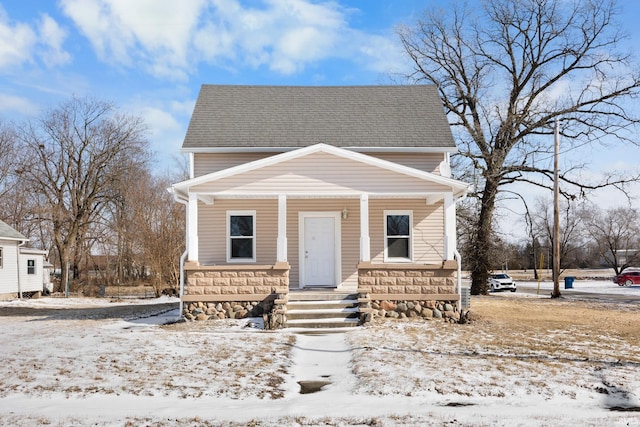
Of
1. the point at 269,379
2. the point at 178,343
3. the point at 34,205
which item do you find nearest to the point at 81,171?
the point at 34,205

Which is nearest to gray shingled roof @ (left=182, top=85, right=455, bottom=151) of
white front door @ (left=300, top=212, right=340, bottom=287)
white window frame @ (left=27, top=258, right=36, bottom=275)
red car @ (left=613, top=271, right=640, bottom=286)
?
white front door @ (left=300, top=212, right=340, bottom=287)

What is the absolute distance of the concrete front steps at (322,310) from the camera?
12.8 metres

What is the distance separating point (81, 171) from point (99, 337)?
103 feet

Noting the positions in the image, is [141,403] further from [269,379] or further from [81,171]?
[81,171]

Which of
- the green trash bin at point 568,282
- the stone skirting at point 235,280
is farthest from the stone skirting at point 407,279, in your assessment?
the green trash bin at point 568,282

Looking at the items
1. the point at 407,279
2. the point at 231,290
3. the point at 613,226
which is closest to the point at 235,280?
the point at 231,290

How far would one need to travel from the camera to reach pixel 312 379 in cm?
789

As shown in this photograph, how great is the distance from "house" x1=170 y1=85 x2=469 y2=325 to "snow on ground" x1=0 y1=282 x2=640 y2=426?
A: 8.67ft

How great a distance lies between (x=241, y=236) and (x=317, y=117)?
4.74 metres

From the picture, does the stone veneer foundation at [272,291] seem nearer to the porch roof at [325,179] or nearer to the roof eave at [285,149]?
the porch roof at [325,179]

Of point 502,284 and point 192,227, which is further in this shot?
point 502,284

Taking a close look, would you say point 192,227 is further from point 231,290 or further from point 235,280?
point 231,290

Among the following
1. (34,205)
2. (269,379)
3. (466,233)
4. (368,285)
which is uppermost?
(34,205)

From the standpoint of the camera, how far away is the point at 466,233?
2628 cm
